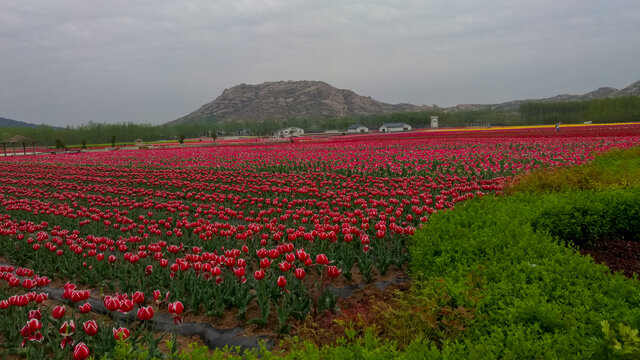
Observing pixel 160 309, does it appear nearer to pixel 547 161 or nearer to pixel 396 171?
pixel 396 171

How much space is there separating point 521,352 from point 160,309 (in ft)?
16.4

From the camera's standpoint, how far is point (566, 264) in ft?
14.8

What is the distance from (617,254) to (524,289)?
3.67 m

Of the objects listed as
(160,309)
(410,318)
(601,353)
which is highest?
(601,353)

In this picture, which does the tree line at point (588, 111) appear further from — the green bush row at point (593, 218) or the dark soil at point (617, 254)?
the dark soil at point (617, 254)

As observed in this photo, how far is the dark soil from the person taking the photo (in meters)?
5.84

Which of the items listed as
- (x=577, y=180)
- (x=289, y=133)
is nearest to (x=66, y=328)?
(x=577, y=180)

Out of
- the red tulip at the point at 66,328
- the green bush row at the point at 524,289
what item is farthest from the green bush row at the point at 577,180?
the red tulip at the point at 66,328

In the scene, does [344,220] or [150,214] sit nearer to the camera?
[344,220]

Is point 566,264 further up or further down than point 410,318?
further up

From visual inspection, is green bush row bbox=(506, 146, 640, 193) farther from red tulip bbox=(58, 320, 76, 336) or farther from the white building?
the white building

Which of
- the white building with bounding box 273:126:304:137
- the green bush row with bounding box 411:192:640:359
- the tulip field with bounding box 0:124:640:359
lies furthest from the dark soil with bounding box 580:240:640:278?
the white building with bounding box 273:126:304:137

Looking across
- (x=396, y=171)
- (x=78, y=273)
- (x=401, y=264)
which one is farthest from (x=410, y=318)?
(x=396, y=171)

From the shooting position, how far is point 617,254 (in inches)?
251
